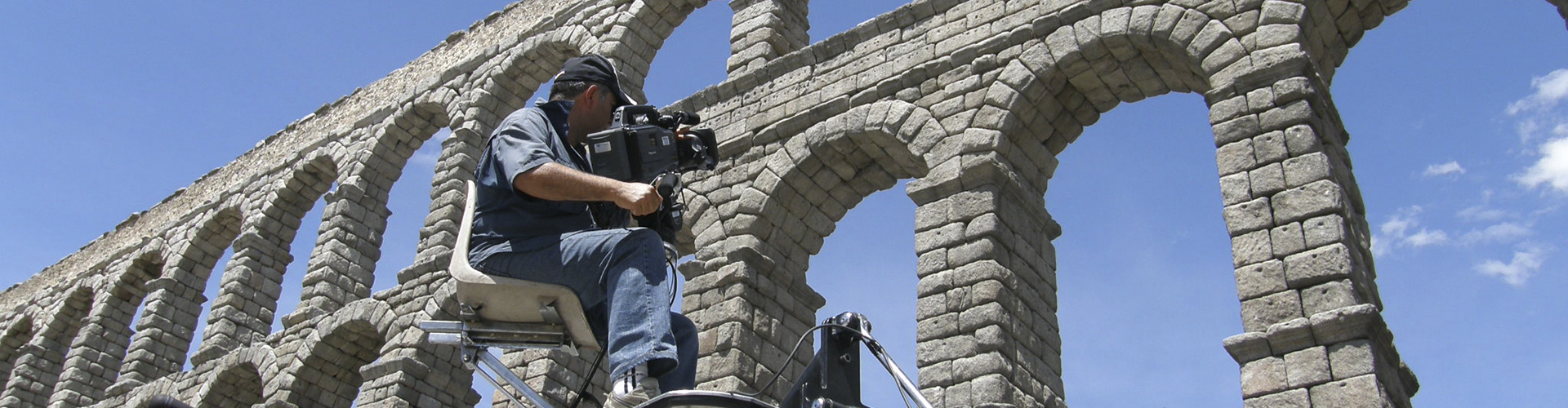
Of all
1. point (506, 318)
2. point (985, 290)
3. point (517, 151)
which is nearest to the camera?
point (517, 151)

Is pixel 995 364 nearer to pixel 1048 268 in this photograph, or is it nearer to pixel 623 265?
pixel 1048 268

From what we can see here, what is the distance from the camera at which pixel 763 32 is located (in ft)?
37.8

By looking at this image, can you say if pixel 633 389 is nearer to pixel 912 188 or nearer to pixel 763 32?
pixel 912 188

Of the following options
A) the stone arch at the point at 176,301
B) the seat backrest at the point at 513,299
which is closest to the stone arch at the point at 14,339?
the stone arch at the point at 176,301

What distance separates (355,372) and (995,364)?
858 cm

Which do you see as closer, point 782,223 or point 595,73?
point 595,73

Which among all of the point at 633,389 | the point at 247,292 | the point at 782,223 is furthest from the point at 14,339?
the point at 633,389

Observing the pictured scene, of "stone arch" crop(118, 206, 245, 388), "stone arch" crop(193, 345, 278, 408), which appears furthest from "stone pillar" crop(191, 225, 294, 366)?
"stone arch" crop(118, 206, 245, 388)

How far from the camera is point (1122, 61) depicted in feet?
29.5

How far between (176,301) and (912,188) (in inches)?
484

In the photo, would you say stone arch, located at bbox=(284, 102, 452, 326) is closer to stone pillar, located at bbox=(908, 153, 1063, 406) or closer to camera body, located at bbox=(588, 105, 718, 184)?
stone pillar, located at bbox=(908, 153, 1063, 406)

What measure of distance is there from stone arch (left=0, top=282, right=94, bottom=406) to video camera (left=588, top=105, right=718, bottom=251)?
18209 mm

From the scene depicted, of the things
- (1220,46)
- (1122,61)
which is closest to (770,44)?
(1122,61)

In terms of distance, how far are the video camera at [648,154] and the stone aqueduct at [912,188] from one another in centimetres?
405
